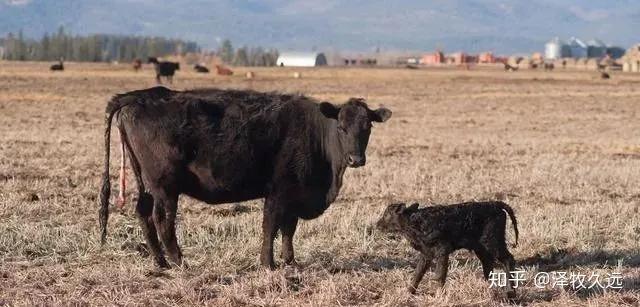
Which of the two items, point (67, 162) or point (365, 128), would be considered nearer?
point (365, 128)

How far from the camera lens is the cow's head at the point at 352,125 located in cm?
958

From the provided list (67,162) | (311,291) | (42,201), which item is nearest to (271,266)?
(311,291)

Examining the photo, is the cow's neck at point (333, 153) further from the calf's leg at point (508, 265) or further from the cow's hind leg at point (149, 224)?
the calf's leg at point (508, 265)

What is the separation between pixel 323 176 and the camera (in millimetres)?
9961

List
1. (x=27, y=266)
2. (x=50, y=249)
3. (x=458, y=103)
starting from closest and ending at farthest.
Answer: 1. (x=27, y=266)
2. (x=50, y=249)
3. (x=458, y=103)

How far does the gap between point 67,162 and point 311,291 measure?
10.7 meters

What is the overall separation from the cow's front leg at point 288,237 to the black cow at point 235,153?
0.04ft

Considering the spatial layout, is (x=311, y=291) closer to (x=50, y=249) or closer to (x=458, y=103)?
(x=50, y=249)

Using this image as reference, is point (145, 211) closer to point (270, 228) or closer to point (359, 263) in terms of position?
point (270, 228)

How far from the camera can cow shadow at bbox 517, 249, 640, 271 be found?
392 inches

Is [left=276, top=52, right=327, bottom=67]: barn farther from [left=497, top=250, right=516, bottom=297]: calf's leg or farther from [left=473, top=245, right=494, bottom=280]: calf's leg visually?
[left=497, top=250, right=516, bottom=297]: calf's leg

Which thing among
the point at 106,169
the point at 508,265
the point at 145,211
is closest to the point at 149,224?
the point at 145,211

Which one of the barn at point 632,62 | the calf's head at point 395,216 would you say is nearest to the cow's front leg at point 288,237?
the calf's head at point 395,216

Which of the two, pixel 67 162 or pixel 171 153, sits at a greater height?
pixel 171 153
